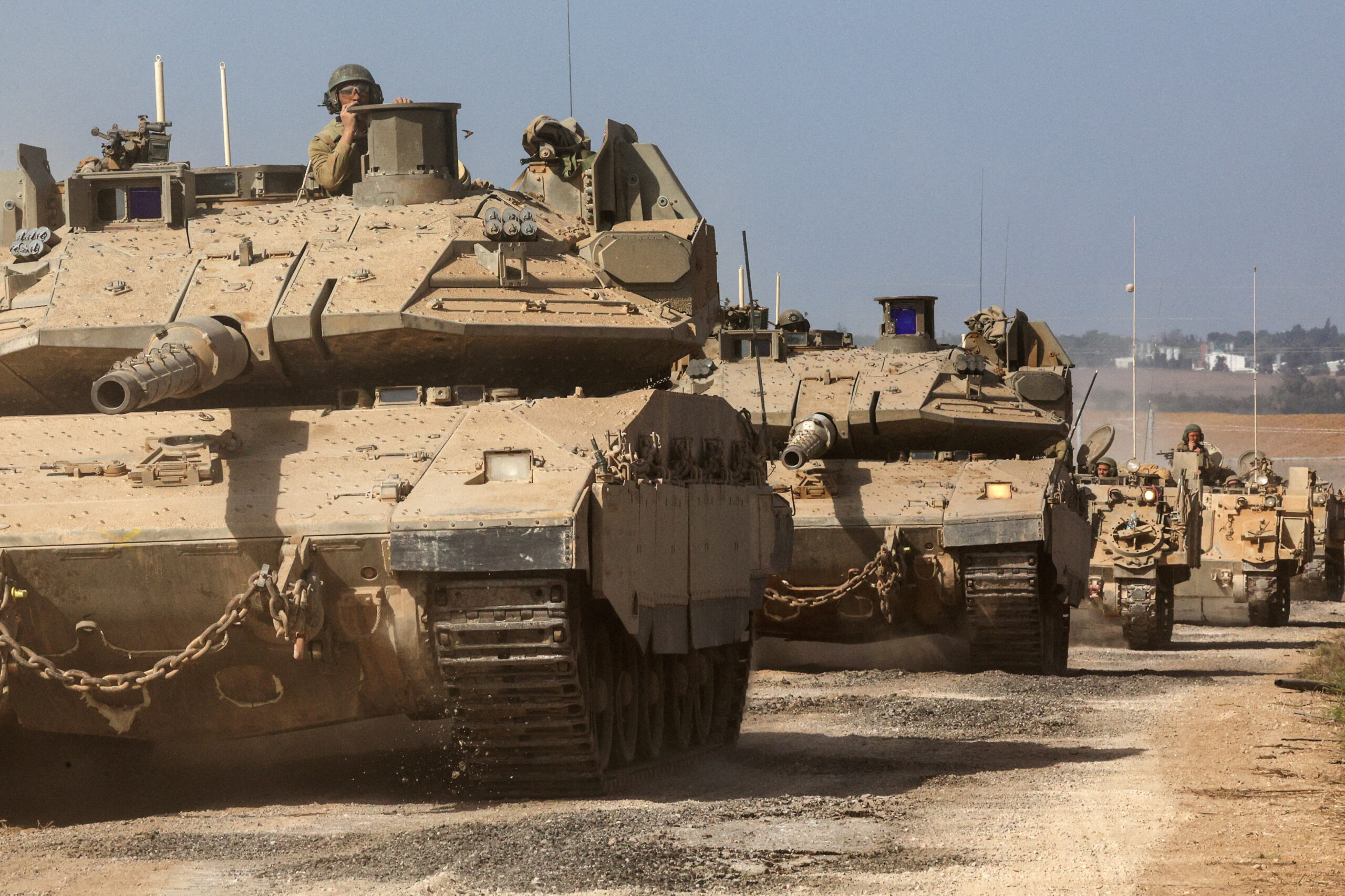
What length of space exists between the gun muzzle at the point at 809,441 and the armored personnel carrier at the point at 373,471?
4969 millimetres

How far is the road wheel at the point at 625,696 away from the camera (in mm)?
11328

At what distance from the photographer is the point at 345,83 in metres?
15.1

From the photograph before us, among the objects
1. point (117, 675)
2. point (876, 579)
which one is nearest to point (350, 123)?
point (117, 675)

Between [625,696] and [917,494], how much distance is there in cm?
786

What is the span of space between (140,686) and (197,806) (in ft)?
3.75

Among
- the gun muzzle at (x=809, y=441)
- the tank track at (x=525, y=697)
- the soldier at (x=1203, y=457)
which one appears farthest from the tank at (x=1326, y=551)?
the tank track at (x=525, y=697)

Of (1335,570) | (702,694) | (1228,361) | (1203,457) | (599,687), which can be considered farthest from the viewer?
(1228,361)

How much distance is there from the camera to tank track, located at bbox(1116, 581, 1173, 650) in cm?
2406

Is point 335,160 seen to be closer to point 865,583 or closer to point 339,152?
point 339,152

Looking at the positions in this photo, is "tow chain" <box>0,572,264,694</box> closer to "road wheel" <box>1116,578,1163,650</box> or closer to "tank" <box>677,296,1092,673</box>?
"tank" <box>677,296,1092,673</box>

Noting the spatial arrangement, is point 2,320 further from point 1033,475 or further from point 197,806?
point 1033,475

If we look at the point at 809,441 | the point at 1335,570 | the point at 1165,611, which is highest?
the point at 809,441

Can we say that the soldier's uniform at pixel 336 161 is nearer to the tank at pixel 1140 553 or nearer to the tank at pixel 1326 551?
the tank at pixel 1140 553

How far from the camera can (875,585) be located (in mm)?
18500
